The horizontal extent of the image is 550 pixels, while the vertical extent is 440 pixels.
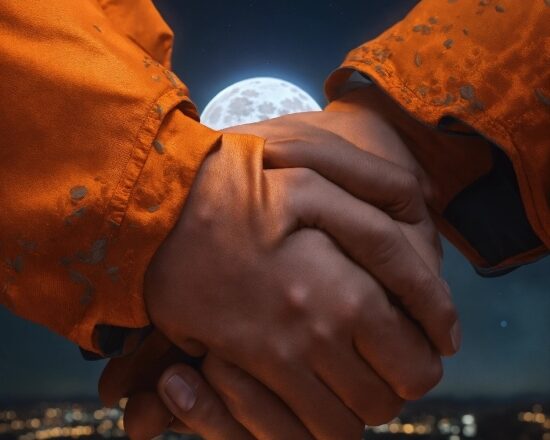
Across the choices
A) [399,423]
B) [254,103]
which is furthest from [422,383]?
[254,103]

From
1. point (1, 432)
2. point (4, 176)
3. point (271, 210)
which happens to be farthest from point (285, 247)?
point (1, 432)

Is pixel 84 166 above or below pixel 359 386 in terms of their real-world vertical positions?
above

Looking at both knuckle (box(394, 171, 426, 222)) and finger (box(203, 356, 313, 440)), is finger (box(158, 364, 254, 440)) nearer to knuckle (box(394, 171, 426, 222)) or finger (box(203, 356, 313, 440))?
finger (box(203, 356, 313, 440))

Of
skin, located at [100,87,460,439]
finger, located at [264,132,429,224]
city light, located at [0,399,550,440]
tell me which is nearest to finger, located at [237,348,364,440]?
skin, located at [100,87,460,439]

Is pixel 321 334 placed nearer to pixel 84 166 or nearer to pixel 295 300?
pixel 295 300

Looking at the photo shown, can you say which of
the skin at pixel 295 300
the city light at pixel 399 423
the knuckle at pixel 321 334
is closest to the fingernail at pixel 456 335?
the skin at pixel 295 300

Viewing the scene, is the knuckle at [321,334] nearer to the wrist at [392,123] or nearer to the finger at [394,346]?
the finger at [394,346]

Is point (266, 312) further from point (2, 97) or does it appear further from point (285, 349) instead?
point (2, 97)

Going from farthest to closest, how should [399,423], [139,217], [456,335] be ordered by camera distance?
[399,423]
[456,335]
[139,217]
